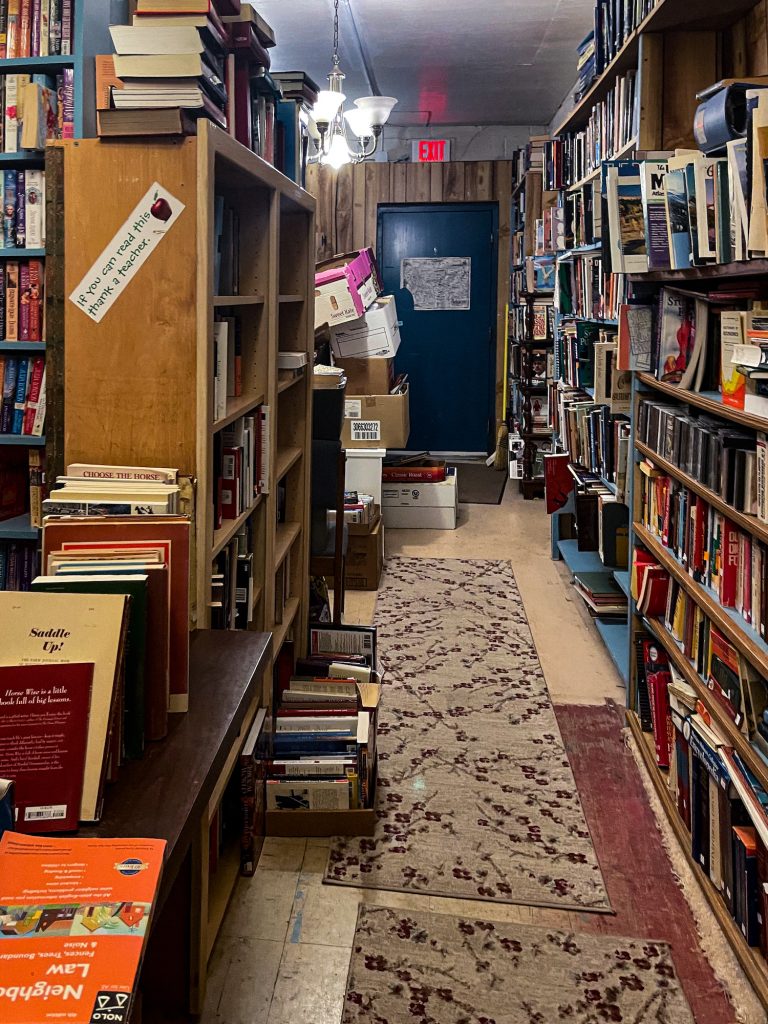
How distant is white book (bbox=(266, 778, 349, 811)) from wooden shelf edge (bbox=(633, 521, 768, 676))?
1.05 m

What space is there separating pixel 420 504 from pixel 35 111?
3537mm

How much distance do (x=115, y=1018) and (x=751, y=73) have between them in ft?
9.63

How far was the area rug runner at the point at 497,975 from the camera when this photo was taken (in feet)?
6.32

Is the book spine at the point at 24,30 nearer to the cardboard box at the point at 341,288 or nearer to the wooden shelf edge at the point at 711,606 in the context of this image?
the wooden shelf edge at the point at 711,606

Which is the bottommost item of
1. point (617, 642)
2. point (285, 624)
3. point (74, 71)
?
point (617, 642)

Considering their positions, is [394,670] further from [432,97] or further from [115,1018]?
[432,97]

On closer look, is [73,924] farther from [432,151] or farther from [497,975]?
[432,151]

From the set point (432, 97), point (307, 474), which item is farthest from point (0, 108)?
point (432, 97)

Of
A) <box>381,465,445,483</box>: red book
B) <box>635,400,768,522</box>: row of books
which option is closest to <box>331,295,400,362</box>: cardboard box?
<box>381,465,445,483</box>: red book

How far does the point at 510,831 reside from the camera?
8.55 feet

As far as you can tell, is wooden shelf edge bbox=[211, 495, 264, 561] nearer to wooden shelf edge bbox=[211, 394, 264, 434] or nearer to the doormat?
wooden shelf edge bbox=[211, 394, 264, 434]

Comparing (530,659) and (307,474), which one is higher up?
(307,474)

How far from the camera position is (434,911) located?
2260mm

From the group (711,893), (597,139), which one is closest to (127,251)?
(711,893)
